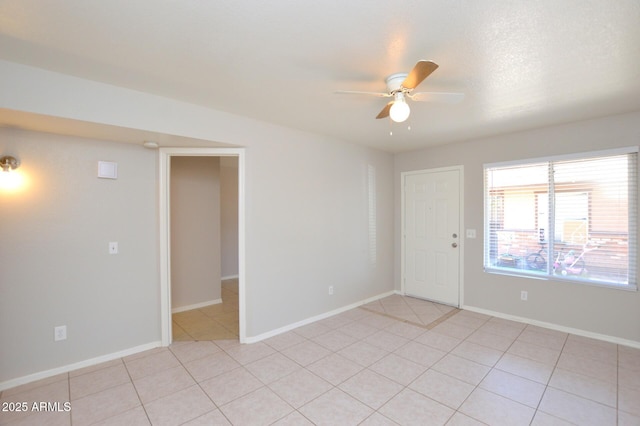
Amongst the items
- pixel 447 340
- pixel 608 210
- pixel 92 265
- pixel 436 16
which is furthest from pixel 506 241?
pixel 92 265

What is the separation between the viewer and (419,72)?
1.63 m

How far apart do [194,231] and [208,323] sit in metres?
1.34

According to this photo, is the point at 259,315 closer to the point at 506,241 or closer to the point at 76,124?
the point at 76,124

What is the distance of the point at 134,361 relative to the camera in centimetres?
268

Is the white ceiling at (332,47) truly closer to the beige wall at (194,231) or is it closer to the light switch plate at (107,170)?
the light switch plate at (107,170)

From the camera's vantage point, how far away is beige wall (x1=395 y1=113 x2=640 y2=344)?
2957mm

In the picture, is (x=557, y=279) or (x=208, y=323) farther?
(x=208, y=323)

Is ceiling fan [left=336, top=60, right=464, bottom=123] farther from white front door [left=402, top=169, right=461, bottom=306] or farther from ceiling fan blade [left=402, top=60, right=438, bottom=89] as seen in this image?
white front door [left=402, top=169, right=461, bottom=306]

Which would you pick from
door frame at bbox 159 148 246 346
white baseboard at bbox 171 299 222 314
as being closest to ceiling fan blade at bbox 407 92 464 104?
door frame at bbox 159 148 246 346

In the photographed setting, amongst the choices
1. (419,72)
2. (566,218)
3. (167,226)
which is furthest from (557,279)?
(167,226)

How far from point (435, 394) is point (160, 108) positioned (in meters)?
3.31

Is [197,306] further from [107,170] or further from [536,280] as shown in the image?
[536,280]

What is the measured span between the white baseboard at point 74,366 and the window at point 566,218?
4346 millimetres

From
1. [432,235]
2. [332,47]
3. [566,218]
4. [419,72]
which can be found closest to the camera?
[419,72]
